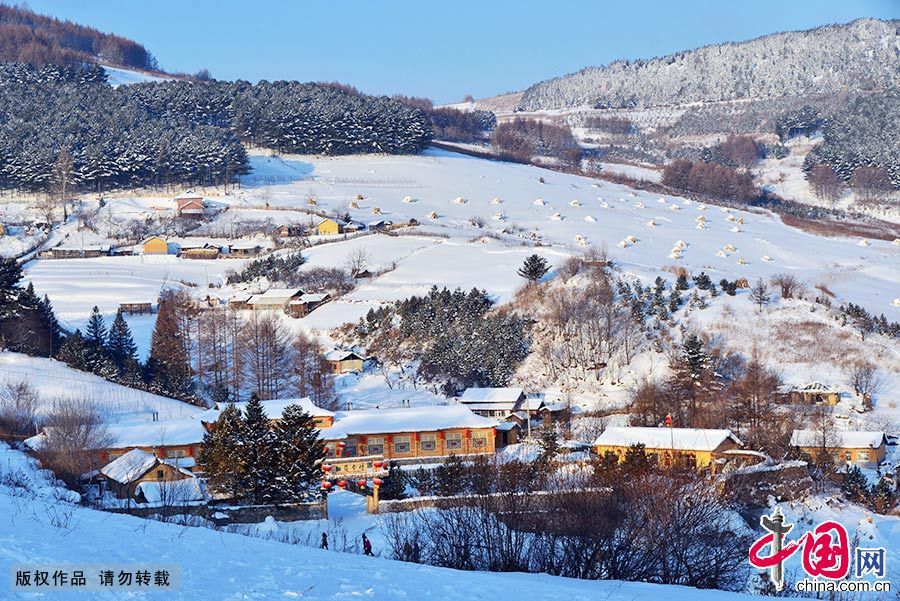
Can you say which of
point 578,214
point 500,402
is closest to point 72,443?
point 500,402

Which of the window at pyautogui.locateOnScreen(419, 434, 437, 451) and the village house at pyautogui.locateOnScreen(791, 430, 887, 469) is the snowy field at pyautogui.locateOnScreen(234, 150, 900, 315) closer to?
the village house at pyautogui.locateOnScreen(791, 430, 887, 469)

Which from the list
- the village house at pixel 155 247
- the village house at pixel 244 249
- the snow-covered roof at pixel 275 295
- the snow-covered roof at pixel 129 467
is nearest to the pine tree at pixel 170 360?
the snow-covered roof at pixel 275 295

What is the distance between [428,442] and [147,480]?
26.2 feet

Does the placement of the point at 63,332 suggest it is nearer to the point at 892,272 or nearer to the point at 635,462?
the point at 635,462

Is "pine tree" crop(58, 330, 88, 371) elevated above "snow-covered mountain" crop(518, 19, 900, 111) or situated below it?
below

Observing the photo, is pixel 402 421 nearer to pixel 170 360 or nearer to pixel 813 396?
pixel 170 360

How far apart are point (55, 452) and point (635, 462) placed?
11.7 m

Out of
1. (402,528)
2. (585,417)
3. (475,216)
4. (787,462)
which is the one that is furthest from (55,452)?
(475,216)

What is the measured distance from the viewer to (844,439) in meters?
23.7

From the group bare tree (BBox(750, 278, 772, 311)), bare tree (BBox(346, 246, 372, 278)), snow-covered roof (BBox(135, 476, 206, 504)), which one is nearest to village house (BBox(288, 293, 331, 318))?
bare tree (BBox(346, 246, 372, 278))

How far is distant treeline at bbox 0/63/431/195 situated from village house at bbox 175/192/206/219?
259 inches

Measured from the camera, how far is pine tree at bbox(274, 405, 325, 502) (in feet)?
55.9

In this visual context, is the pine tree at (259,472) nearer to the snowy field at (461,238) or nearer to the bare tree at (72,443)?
the bare tree at (72,443)

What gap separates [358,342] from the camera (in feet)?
111
